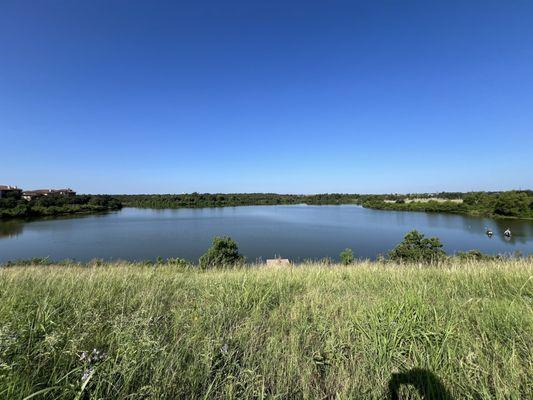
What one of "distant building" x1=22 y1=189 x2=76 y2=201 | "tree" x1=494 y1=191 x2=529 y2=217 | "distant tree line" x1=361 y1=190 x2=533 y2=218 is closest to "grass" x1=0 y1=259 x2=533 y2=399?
"distant tree line" x1=361 y1=190 x2=533 y2=218

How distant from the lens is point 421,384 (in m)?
1.90

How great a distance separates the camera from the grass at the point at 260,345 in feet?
5.66

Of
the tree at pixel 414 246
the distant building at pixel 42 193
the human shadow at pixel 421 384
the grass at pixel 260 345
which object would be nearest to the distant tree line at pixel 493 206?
the tree at pixel 414 246

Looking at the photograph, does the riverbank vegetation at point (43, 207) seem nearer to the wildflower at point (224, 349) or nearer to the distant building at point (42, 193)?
the distant building at point (42, 193)

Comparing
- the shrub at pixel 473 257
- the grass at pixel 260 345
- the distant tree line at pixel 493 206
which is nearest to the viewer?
the grass at pixel 260 345

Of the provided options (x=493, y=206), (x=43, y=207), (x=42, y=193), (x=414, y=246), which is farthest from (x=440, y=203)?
(x=42, y=193)

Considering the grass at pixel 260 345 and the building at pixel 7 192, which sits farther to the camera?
the building at pixel 7 192

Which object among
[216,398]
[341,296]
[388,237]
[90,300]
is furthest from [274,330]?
[388,237]

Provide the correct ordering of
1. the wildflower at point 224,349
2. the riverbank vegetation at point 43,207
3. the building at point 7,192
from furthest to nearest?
the building at point 7,192 → the riverbank vegetation at point 43,207 → the wildflower at point 224,349

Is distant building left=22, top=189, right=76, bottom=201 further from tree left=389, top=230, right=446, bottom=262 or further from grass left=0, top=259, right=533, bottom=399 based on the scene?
grass left=0, top=259, right=533, bottom=399

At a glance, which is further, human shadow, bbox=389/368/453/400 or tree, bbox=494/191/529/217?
tree, bbox=494/191/529/217

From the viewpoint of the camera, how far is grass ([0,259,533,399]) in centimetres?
173

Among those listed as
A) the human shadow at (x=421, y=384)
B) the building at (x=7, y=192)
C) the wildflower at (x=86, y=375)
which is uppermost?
the building at (x=7, y=192)

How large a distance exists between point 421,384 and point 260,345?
1.26m
